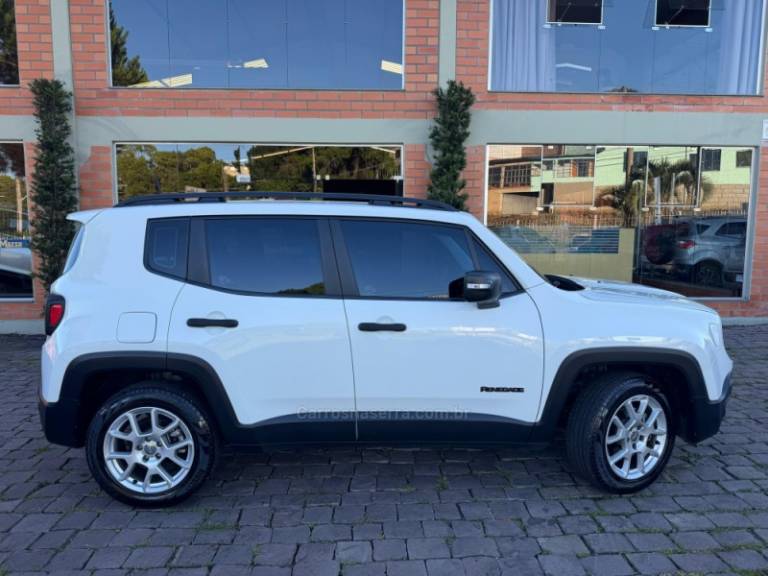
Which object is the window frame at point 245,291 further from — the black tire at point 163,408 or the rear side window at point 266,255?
the black tire at point 163,408

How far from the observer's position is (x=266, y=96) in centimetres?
830

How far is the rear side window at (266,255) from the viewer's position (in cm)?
341

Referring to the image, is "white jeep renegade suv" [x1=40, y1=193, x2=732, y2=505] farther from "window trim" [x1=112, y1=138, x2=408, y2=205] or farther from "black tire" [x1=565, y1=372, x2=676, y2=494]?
"window trim" [x1=112, y1=138, x2=408, y2=205]

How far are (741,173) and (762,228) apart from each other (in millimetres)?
927

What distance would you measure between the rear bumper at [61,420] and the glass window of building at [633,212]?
6.69 meters

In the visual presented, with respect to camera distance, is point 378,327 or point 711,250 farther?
point 711,250

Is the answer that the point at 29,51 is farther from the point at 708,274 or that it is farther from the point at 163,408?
the point at 708,274

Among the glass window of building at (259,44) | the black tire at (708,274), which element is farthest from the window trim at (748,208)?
the glass window of building at (259,44)

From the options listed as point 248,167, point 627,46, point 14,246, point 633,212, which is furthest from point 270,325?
point 627,46

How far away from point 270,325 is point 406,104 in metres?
5.94

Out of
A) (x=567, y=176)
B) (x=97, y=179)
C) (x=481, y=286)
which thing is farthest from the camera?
(x=567, y=176)

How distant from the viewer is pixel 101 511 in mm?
3383

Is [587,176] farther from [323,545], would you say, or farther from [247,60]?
[323,545]

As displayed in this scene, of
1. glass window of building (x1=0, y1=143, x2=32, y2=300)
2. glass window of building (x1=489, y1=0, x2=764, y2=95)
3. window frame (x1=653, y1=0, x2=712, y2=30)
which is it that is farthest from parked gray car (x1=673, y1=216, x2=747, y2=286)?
glass window of building (x1=0, y1=143, x2=32, y2=300)
